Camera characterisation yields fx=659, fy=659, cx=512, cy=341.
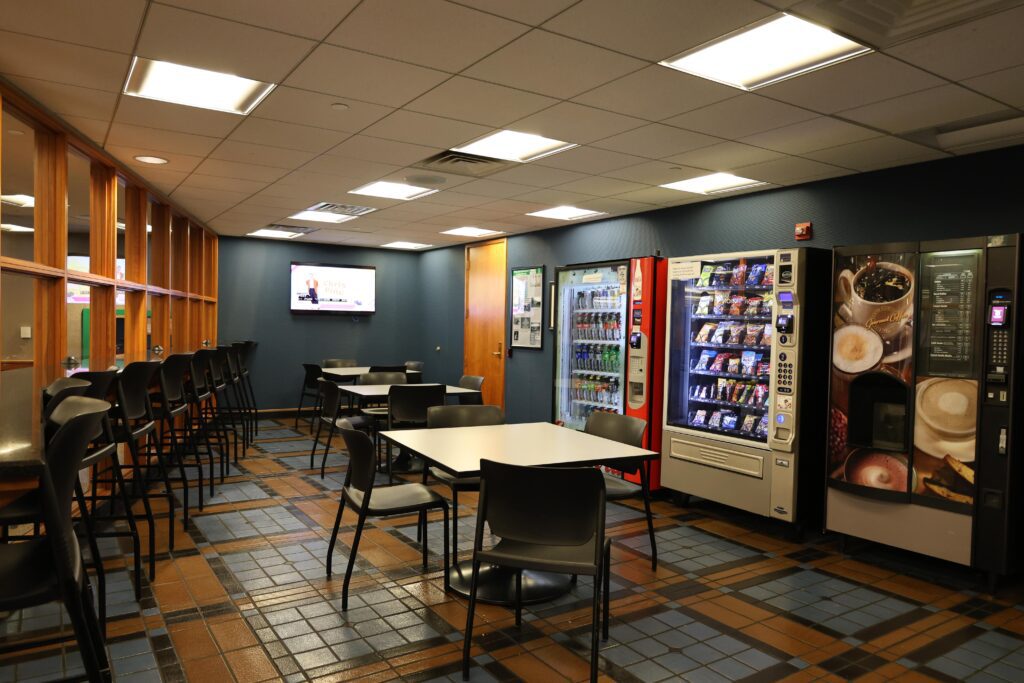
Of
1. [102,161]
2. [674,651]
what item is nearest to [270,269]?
[102,161]

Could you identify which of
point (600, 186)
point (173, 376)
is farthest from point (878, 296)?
point (173, 376)

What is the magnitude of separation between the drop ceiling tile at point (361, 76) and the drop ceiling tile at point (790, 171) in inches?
102

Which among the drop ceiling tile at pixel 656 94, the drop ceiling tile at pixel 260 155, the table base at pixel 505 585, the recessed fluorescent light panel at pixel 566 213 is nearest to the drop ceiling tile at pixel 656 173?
the drop ceiling tile at pixel 656 94

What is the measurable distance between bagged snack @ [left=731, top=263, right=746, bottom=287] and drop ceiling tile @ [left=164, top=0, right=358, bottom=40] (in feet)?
11.1

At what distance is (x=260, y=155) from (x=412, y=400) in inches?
85.7

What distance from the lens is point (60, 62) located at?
3.02m

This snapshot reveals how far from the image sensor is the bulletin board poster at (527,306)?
26.9 feet

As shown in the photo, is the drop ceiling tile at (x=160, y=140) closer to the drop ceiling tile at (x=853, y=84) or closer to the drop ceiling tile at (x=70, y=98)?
the drop ceiling tile at (x=70, y=98)

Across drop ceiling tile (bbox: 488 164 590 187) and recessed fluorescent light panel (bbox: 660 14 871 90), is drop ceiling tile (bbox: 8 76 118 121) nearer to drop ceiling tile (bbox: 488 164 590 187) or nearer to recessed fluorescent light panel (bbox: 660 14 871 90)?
drop ceiling tile (bbox: 488 164 590 187)

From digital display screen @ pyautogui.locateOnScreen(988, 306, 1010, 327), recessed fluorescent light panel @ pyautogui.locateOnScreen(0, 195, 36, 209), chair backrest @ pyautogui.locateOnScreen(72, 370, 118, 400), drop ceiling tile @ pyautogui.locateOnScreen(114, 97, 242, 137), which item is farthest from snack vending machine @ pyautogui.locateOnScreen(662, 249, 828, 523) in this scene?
recessed fluorescent light panel @ pyautogui.locateOnScreen(0, 195, 36, 209)

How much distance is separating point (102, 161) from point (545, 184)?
10.9ft

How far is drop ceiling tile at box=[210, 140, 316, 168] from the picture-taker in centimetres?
448

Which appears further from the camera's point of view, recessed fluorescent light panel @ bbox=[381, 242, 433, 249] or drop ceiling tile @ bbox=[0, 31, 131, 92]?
recessed fluorescent light panel @ bbox=[381, 242, 433, 249]

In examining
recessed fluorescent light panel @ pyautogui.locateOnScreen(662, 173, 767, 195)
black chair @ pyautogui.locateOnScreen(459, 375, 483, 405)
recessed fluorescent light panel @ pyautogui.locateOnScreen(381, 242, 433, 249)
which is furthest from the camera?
recessed fluorescent light panel @ pyautogui.locateOnScreen(381, 242, 433, 249)
